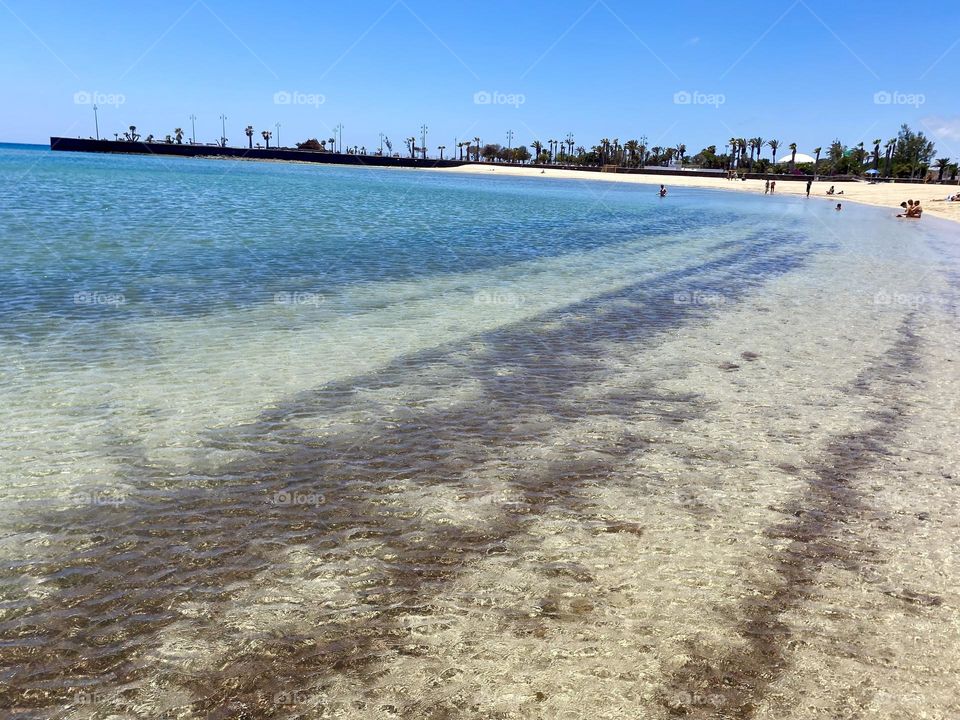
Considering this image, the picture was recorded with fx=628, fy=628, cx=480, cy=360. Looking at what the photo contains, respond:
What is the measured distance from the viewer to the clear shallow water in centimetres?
358

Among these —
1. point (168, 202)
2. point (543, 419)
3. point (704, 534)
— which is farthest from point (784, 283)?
point (168, 202)

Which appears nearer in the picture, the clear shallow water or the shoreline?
the clear shallow water

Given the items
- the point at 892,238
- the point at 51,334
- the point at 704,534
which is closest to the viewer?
the point at 704,534

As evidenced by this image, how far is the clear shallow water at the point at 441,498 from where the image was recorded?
3578 mm

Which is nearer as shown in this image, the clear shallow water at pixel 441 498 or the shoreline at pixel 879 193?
the clear shallow water at pixel 441 498

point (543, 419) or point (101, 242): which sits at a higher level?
point (101, 242)

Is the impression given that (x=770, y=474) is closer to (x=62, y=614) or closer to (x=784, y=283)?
(x=62, y=614)

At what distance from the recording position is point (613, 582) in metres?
4.43

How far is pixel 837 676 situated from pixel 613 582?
1.40 m

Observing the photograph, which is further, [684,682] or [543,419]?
[543,419]

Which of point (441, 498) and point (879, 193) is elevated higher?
point (879, 193)

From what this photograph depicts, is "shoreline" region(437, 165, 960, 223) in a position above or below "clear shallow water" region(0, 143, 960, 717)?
above

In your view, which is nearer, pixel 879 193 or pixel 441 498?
pixel 441 498

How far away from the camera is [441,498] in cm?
554
